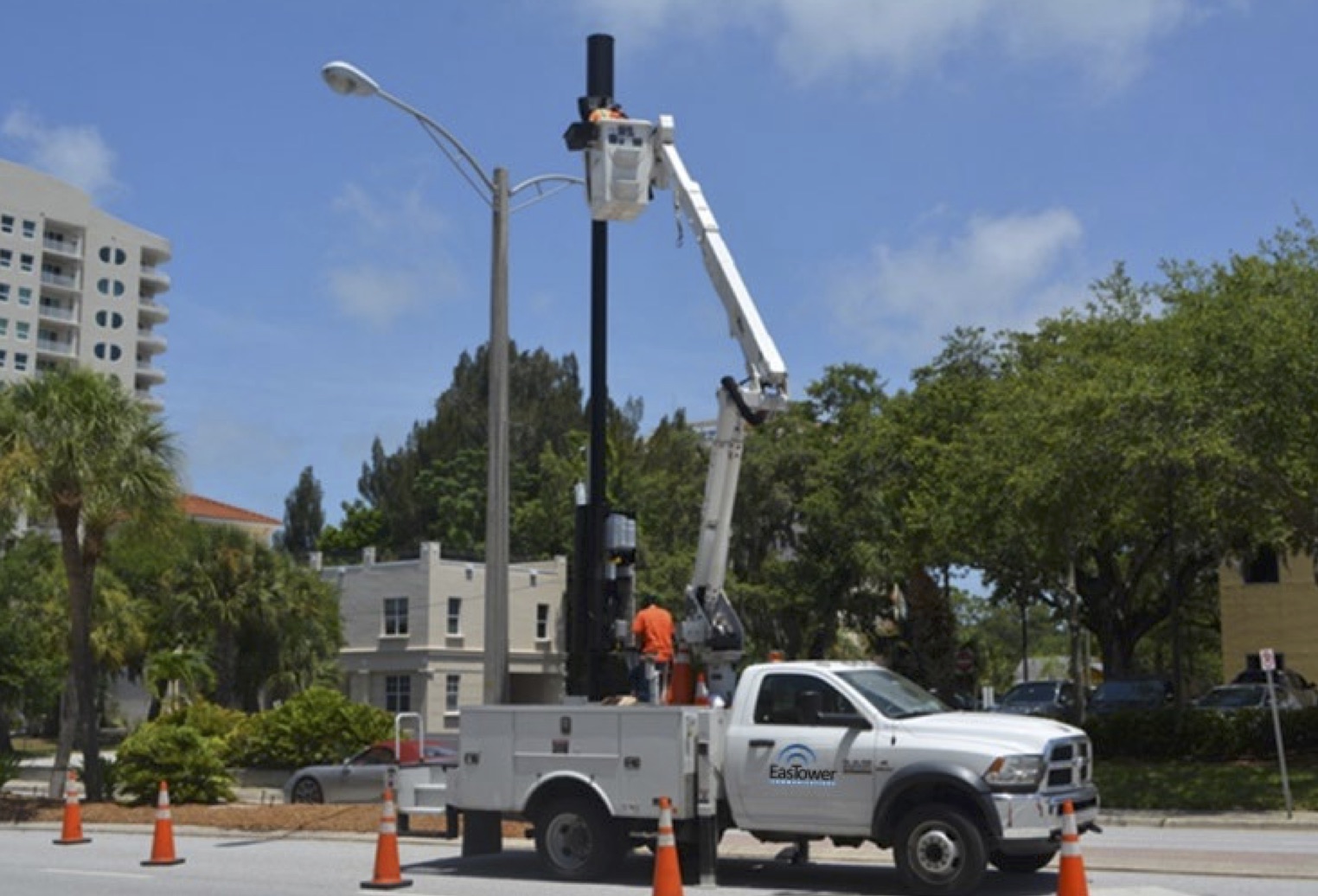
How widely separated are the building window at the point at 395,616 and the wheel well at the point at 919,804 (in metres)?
52.4

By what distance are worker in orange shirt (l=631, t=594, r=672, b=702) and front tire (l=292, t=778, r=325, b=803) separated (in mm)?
12582

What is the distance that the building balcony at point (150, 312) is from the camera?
430 ft

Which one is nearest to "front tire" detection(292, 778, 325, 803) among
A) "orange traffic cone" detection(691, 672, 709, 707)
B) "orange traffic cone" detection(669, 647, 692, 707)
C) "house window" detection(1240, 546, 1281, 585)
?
"orange traffic cone" detection(669, 647, 692, 707)

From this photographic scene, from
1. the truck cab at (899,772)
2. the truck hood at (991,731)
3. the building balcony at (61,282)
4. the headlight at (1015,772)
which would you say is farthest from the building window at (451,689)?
the building balcony at (61,282)

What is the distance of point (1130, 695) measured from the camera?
39.9m

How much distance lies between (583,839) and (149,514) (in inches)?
558

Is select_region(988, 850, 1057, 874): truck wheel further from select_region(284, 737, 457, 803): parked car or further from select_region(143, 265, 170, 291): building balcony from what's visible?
select_region(143, 265, 170, 291): building balcony

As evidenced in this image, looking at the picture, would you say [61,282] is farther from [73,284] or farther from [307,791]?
[307,791]

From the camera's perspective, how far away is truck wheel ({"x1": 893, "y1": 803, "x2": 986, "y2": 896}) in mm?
12875

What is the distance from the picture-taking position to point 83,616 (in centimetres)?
2638

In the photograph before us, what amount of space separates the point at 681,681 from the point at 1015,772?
3.96 metres

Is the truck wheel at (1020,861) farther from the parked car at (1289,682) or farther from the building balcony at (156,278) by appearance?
the building balcony at (156,278)

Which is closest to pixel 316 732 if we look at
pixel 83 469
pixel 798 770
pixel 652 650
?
pixel 83 469

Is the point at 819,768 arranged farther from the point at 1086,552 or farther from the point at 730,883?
the point at 1086,552
